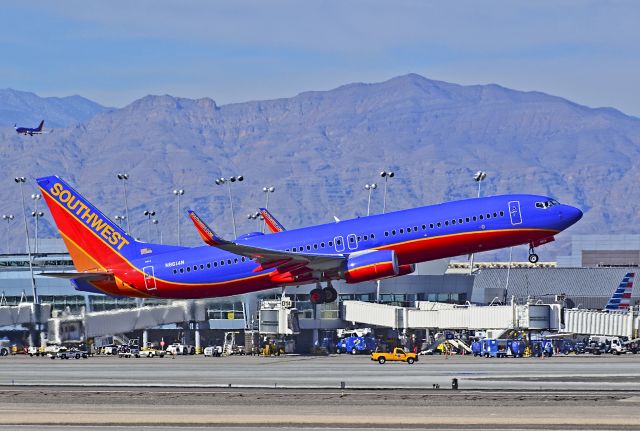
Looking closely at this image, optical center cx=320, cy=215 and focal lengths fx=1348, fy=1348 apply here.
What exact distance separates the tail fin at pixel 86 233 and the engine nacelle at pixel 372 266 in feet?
63.9

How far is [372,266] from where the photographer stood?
10488 centimetres

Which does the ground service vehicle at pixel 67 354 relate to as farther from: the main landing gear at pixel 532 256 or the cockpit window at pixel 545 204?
the cockpit window at pixel 545 204

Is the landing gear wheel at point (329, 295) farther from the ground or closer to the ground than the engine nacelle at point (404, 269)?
closer to the ground

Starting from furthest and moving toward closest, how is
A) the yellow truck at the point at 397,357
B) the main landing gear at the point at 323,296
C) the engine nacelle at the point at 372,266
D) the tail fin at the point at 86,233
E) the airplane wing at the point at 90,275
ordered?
the yellow truck at the point at 397,357
the tail fin at the point at 86,233
the main landing gear at the point at 323,296
the airplane wing at the point at 90,275
the engine nacelle at the point at 372,266

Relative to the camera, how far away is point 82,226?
116 meters

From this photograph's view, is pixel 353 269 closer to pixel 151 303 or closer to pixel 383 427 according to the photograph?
pixel 383 427

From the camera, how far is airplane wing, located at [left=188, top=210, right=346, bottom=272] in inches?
4062

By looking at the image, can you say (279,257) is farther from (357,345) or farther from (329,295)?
(357,345)

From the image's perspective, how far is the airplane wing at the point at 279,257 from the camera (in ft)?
339

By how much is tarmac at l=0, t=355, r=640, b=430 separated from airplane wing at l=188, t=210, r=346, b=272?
853 centimetres

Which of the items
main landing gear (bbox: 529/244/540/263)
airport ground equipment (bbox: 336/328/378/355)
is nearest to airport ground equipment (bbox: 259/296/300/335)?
airport ground equipment (bbox: 336/328/378/355)

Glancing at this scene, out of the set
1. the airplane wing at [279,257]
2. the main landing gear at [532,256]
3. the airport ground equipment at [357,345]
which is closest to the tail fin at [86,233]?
the airplane wing at [279,257]

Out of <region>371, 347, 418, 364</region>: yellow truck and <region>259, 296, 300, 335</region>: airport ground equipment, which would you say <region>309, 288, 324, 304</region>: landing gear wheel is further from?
<region>259, 296, 300, 335</region>: airport ground equipment

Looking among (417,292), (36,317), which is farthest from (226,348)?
(417,292)
